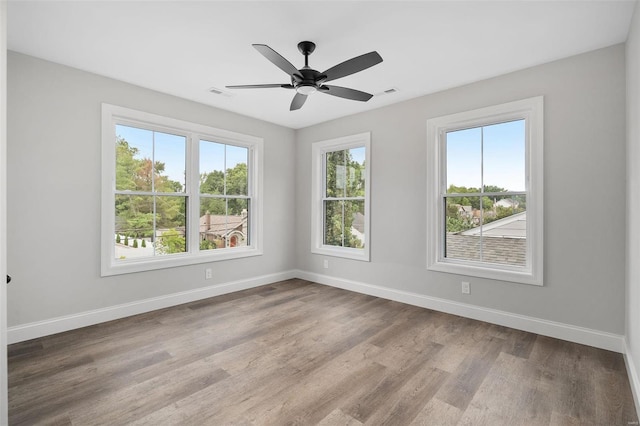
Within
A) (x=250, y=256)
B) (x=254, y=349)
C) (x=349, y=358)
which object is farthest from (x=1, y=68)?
(x=250, y=256)

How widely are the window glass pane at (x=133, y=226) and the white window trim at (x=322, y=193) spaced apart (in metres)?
2.46

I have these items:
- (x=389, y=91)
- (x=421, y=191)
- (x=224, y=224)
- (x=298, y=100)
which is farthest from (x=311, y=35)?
(x=224, y=224)

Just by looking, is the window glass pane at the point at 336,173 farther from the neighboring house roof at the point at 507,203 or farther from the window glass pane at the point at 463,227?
the neighboring house roof at the point at 507,203

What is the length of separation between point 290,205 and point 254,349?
3060 mm

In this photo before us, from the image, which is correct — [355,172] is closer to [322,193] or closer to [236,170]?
[322,193]

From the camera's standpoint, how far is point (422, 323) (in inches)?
134

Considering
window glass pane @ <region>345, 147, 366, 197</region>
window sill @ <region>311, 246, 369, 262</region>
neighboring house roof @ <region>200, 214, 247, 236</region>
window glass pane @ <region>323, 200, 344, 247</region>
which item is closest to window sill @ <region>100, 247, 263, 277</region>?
neighboring house roof @ <region>200, 214, 247, 236</region>

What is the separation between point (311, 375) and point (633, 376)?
2.27 m

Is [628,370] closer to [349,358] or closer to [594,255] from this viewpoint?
[594,255]

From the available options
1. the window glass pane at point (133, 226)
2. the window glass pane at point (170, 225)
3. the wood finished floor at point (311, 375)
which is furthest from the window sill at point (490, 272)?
the window glass pane at point (133, 226)

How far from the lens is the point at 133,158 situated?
372cm

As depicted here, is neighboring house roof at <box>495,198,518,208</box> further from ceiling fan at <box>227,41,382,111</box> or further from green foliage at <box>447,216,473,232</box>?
ceiling fan at <box>227,41,382,111</box>

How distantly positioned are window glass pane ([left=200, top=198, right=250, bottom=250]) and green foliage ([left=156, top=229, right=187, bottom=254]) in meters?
0.28

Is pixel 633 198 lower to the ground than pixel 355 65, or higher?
lower
